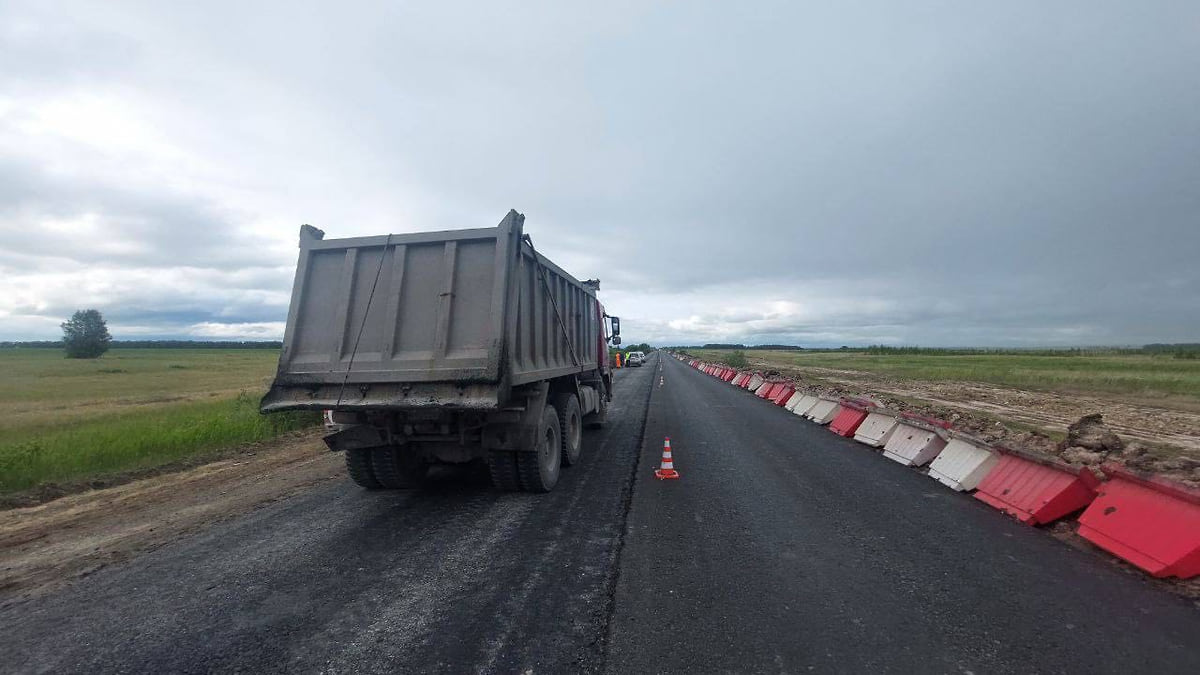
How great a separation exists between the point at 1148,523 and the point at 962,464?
2.59 meters

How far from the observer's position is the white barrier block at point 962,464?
673cm

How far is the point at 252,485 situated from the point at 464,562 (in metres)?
Result: 4.69

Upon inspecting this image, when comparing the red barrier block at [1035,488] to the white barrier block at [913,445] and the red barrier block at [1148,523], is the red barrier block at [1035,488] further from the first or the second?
the white barrier block at [913,445]

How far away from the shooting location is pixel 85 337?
3167 inches

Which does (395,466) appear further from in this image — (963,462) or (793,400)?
(793,400)

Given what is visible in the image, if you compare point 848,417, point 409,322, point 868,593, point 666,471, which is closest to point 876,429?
point 848,417

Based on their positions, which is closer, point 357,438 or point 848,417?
point 357,438

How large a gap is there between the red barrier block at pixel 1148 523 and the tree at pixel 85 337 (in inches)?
4207


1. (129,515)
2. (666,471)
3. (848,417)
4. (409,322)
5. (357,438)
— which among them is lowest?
(129,515)

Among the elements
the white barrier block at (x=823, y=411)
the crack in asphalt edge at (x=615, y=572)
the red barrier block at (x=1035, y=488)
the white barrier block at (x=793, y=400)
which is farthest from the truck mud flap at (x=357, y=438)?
the white barrier block at (x=793, y=400)

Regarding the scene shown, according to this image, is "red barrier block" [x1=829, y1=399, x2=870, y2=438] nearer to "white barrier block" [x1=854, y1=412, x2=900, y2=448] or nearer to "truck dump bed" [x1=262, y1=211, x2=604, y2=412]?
"white barrier block" [x1=854, y1=412, x2=900, y2=448]

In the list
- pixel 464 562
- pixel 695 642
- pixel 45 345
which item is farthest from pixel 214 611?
pixel 45 345

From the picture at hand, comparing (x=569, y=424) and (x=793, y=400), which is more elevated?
(x=569, y=424)

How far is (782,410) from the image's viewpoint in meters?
16.0
